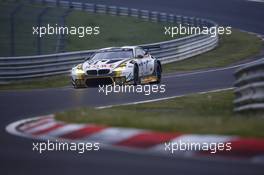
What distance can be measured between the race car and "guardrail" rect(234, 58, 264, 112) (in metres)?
5.62

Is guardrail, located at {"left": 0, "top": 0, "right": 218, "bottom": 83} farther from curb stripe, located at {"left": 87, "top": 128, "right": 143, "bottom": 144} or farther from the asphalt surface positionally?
curb stripe, located at {"left": 87, "top": 128, "right": 143, "bottom": 144}

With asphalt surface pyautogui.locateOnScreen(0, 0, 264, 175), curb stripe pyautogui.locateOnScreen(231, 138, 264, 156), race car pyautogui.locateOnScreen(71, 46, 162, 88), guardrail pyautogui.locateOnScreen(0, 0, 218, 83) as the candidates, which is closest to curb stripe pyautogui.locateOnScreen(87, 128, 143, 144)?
asphalt surface pyautogui.locateOnScreen(0, 0, 264, 175)

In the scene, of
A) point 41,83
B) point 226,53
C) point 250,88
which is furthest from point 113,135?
point 226,53

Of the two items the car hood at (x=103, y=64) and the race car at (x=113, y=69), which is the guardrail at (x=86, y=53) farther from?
the car hood at (x=103, y=64)

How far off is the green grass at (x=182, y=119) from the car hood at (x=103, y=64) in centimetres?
365

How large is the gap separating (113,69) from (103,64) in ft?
1.18

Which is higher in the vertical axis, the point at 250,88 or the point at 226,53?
the point at 250,88

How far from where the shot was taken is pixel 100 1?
49.0 meters

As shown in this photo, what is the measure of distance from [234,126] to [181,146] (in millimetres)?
1244

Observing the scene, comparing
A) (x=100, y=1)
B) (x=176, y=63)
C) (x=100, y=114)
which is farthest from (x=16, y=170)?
(x=100, y=1)

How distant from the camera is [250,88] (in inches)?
514

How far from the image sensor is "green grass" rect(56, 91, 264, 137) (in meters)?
9.45

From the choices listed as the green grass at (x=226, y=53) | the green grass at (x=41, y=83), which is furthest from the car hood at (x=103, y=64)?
the green grass at (x=226, y=53)

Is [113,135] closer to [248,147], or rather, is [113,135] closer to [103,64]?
[248,147]
